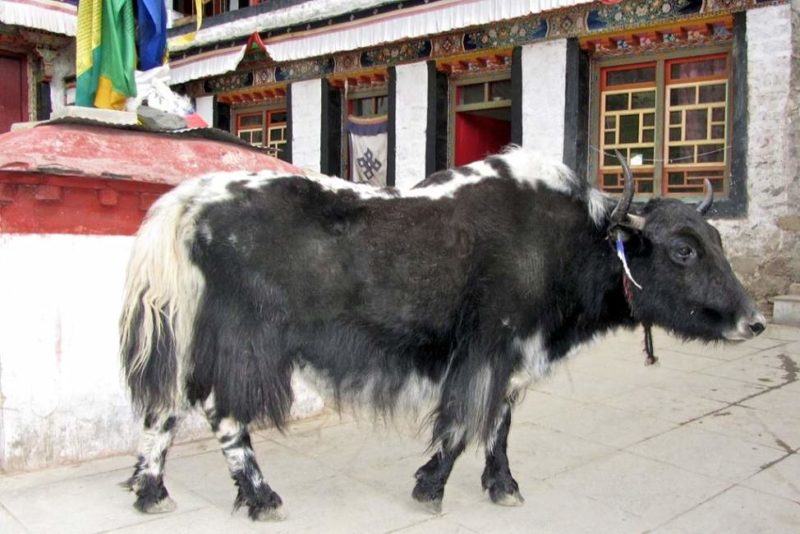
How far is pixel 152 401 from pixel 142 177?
4.22ft

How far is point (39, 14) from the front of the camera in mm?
11539

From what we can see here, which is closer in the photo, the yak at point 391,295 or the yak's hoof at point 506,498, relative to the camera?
the yak at point 391,295

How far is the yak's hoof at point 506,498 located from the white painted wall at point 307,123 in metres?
9.28

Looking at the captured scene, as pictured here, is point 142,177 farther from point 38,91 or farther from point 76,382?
point 38,91

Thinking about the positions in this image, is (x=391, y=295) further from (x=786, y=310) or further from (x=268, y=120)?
(x=268, y=120)

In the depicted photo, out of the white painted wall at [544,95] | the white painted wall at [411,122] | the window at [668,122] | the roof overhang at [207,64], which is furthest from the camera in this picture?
the roof overhang at [207,64]

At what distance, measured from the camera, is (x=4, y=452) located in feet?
11.5

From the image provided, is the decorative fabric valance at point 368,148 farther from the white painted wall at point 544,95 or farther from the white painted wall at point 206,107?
the white painted wall at point 206,107

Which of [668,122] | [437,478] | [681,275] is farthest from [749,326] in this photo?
[668,122]

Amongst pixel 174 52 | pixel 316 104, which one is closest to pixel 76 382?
pixel 316 104

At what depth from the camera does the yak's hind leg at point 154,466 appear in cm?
315

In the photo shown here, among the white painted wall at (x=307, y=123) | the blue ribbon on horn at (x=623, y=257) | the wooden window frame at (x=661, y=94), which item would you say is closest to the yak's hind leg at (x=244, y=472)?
the blue ribbon on horn at (x=623, y=257)

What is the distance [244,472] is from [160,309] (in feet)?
2.58

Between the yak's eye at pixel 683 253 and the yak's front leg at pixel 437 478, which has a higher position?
the yak's eye at pixel 683 253
